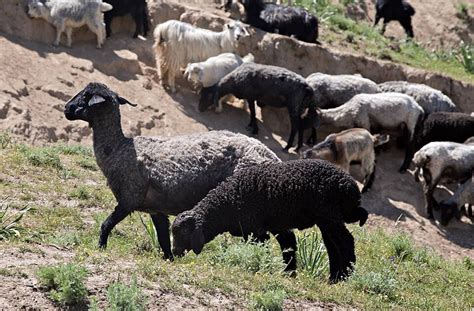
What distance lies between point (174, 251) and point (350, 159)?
7993mm

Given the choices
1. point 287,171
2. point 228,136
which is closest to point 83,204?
point 228,136

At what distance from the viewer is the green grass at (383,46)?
23.1 metres

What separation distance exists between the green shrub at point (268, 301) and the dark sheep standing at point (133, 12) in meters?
12.9

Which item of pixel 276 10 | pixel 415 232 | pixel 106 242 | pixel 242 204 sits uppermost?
pixel 242 204

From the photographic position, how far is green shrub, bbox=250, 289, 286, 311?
26.8 feet

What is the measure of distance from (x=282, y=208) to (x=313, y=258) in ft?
2.66

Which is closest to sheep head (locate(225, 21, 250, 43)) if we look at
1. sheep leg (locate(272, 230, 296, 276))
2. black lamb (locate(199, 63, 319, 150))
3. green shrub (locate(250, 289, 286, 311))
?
black lamb (locate(199, 63, 319, 150))

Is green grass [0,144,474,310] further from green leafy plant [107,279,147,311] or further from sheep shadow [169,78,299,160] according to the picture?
sheep shadow [169,78,299,160]

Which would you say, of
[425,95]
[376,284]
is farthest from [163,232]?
[425,95]

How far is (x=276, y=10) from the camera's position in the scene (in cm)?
2194

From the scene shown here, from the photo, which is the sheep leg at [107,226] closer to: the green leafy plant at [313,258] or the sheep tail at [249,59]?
the green leafy plant at [313,258]

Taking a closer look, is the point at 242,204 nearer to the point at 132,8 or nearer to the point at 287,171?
the point at 287,171

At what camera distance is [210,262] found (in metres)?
9.51

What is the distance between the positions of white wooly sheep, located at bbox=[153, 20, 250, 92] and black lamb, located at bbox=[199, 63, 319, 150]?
1023 millimetres
